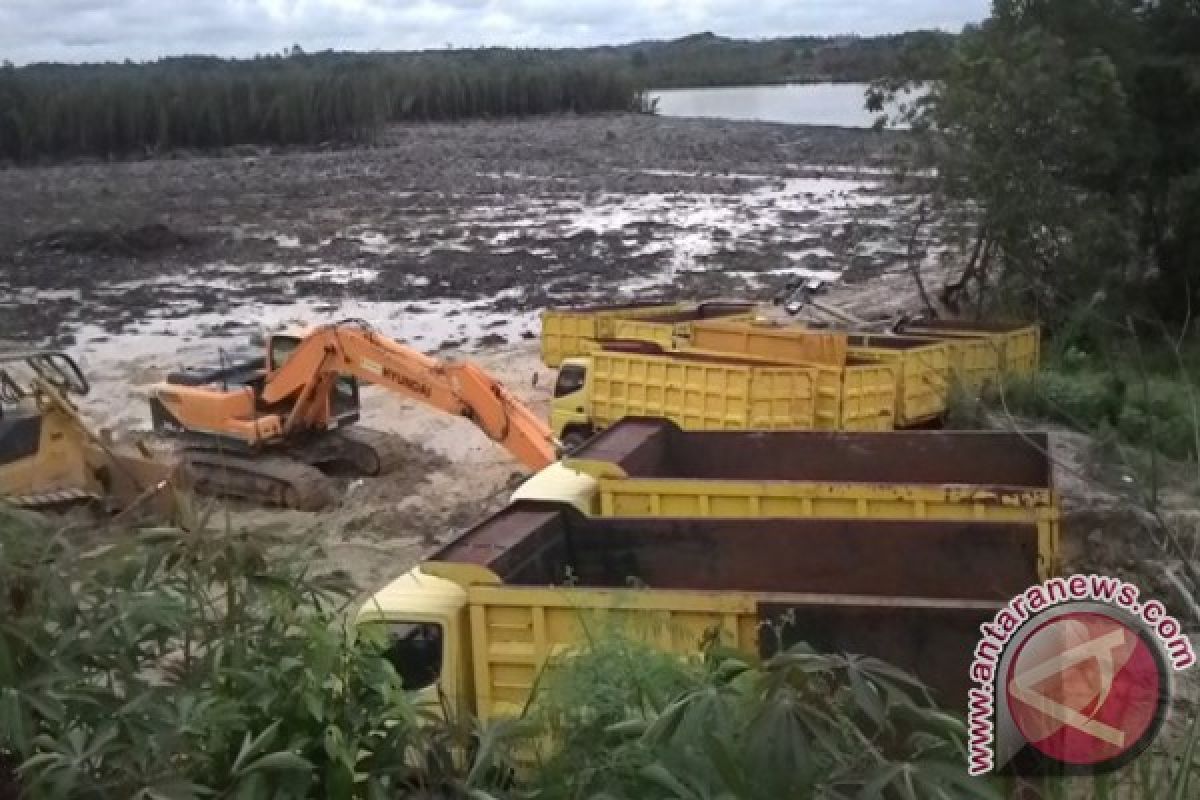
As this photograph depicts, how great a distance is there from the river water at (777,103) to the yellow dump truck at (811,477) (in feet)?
193

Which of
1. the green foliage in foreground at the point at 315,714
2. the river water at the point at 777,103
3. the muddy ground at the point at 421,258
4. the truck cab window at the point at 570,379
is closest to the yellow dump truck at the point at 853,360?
the truck cab window at the point at 570,379

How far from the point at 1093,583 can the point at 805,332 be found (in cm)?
1212

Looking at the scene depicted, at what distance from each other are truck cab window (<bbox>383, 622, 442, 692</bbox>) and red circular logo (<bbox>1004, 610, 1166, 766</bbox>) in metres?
4.30

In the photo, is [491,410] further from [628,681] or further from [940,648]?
[628,681]

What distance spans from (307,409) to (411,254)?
18962 mm

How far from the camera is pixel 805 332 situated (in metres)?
14.6

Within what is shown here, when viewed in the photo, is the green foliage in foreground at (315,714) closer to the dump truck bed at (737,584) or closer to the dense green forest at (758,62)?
the dump truck bed at (737,584)

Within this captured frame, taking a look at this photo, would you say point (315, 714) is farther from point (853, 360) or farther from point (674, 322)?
point (674, 322)

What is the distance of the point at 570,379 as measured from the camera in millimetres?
14570

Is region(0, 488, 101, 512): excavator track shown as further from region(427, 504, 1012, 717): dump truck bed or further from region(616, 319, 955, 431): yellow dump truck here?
region(616, 319, 955, 431): yellow dump truck

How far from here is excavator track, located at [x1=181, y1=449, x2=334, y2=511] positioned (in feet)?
46.5

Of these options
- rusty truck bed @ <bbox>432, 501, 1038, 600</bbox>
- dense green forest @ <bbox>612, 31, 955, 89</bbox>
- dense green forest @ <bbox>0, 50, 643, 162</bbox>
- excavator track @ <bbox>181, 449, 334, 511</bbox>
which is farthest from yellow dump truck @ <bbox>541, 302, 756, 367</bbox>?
dense green forest @ <bbox>612, 31, 955, 89</bbox>

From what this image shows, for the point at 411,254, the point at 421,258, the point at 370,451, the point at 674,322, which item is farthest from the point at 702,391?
the point at 411,254

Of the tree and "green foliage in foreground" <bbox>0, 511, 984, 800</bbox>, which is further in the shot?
the tree
